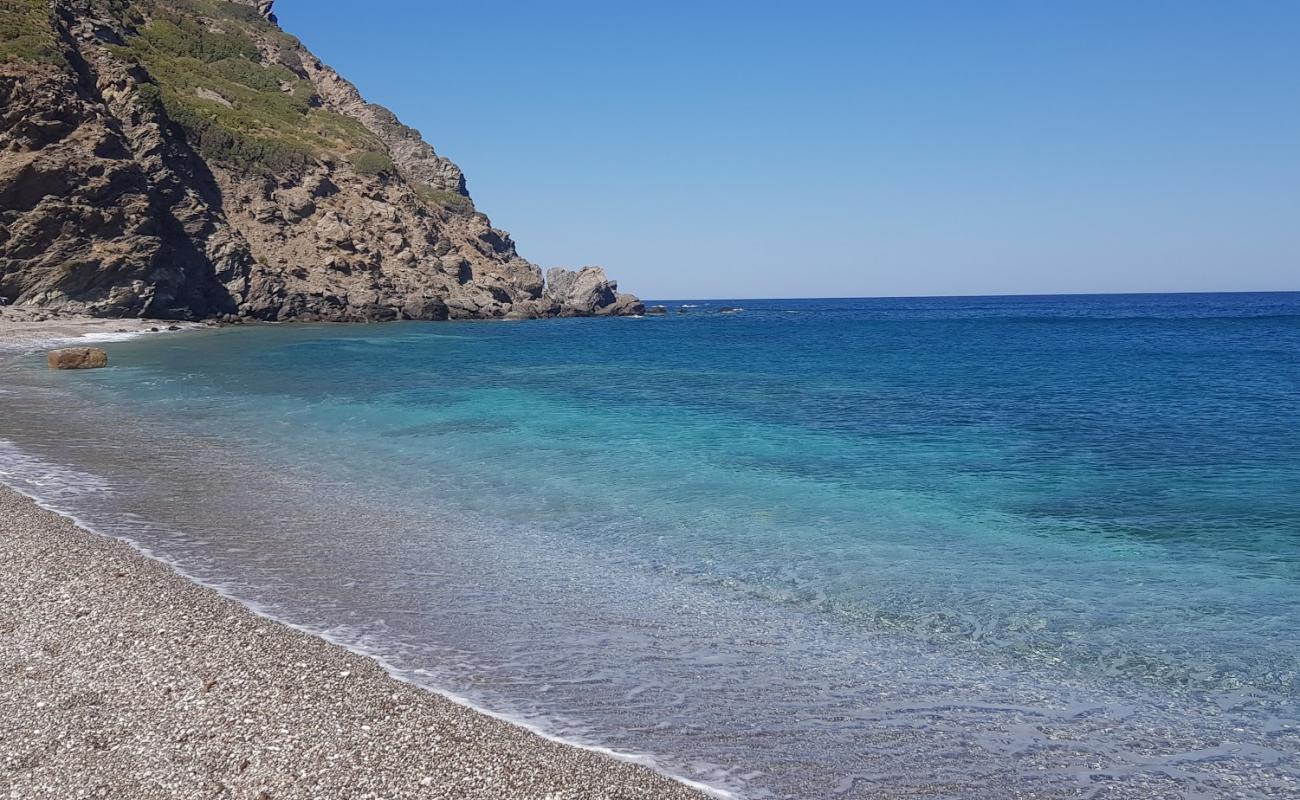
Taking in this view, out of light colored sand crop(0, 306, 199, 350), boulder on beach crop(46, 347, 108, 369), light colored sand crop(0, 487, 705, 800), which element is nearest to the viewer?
light colored sand crop(0, 487, 705, 800)

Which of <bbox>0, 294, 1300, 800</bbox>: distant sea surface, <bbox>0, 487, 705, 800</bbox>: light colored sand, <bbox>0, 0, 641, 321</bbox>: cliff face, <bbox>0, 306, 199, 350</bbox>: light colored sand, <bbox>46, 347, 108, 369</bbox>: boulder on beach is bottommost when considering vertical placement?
<bbox>0, 294, 1300, 800</bbox>: distant sea surface

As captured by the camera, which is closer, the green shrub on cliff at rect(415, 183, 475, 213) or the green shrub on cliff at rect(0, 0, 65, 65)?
the green shrub on cliff at rect(0, 0, 65, 65)

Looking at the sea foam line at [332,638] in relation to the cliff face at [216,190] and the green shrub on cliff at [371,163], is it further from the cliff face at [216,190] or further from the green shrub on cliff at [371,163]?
the green shrub on cliff at [371,163]

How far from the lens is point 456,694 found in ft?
23.5

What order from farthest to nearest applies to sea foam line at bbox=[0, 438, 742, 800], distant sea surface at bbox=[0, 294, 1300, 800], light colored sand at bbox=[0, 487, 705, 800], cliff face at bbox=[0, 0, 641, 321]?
cliff face at bbox=[0, 0, 641, 321] → distant sea surface at bbox=[0, 294, 1300, 800] → sea foam line at bbox=[0, 438, 742, 800] → light colored sand at bbox=[0, 487, 705, 800]

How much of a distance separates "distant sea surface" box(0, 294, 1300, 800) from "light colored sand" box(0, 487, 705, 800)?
0.56 m

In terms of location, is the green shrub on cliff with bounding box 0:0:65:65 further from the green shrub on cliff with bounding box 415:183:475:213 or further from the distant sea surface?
the distant sea surface

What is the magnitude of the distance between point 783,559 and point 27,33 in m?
74.5

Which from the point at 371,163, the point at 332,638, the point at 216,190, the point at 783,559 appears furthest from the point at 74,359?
the point at 371,163

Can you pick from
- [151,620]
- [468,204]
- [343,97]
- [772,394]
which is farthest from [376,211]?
[151,620]

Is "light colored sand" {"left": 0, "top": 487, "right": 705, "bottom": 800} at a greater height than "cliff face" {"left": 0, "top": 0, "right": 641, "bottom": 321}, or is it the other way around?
"cliff face" {"left": 0, "top": 0, "right": 641, "bottom": 321}

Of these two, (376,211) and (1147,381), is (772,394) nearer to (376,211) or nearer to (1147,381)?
(1147,381)

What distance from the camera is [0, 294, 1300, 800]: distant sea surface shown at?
6789 mm

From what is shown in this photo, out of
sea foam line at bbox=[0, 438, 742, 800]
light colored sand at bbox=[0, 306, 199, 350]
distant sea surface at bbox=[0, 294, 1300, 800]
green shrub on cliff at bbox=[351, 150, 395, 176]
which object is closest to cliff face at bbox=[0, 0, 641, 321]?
green shrub on cliff at bbox=[351, 150, 395, 176]
